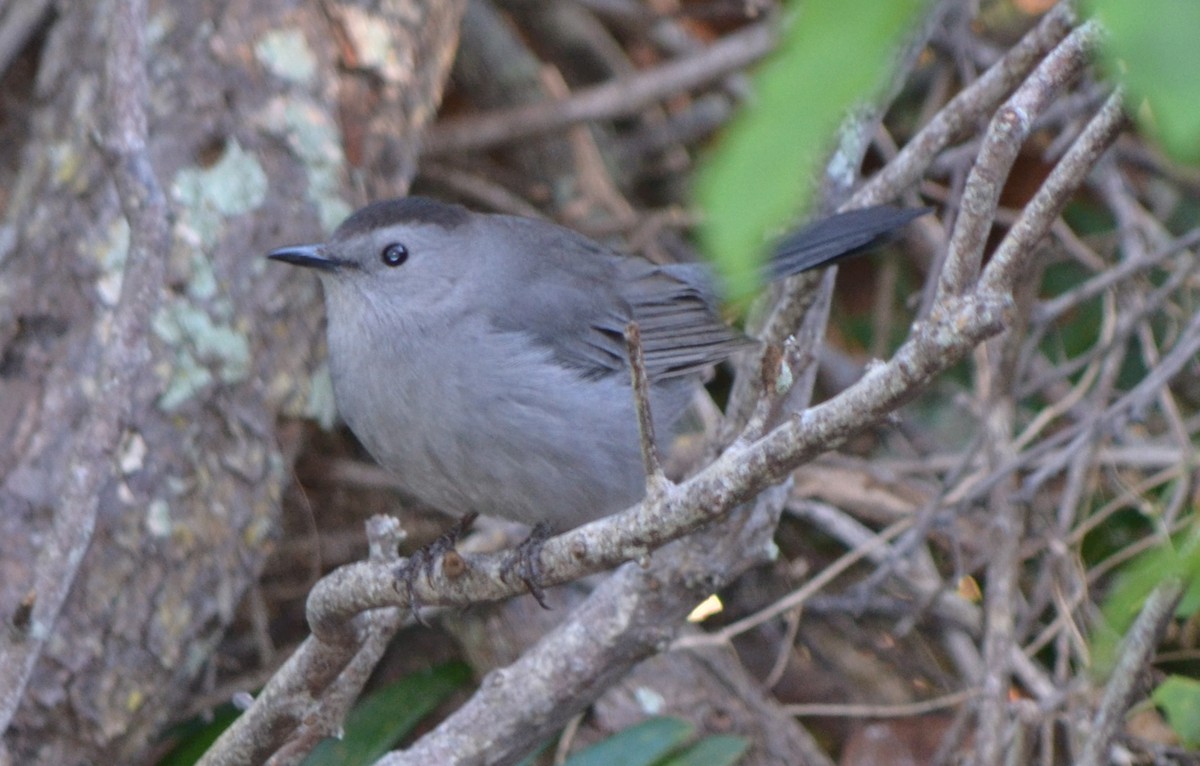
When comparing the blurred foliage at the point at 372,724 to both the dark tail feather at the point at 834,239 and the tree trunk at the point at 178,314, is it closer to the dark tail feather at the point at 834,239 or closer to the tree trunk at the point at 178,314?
the tree trunk at the point at 178,314

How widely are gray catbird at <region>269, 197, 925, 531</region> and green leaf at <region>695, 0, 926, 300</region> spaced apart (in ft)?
7.17

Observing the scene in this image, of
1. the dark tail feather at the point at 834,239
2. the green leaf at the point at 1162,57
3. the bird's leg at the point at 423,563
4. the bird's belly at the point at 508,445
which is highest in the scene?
the green leaf at the point at 1162,57

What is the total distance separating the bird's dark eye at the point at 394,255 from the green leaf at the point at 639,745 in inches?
52.5

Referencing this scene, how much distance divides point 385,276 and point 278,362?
48cm

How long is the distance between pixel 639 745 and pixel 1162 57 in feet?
9.85

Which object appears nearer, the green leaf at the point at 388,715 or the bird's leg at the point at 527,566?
the bird's leg at the point at 527,566

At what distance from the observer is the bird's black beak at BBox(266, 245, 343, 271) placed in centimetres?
326

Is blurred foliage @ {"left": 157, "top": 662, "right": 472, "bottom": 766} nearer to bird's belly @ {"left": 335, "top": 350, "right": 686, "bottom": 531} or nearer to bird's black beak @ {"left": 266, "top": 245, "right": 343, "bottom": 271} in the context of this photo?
bird's belly @ {"left": 335, "top": 350, "right": 686, "bottom": 531}

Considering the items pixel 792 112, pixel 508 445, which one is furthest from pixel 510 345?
pixel 792 112

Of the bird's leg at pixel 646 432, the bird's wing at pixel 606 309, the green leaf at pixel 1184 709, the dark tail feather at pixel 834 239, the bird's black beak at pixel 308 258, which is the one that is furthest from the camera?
the bird's wing at pixel 606 309

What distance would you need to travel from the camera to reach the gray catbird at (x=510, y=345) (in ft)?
10.1

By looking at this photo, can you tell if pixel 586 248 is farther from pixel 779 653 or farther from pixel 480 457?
pixel 779 653

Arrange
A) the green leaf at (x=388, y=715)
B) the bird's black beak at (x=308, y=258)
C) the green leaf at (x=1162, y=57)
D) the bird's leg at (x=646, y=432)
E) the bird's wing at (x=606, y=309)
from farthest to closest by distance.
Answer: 1. the green leaf at (x=388, y=715)
2. the bird's wing at (x=606, y=309)
3. the bird's black beak at (x=308, y=258)
4. the bird's leg at (x=646, y=432)
5. the green leaf at (x=1162, y=57)

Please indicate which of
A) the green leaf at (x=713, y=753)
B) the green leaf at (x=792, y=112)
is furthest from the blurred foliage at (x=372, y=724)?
the green leaf at (x=792, y=112)
